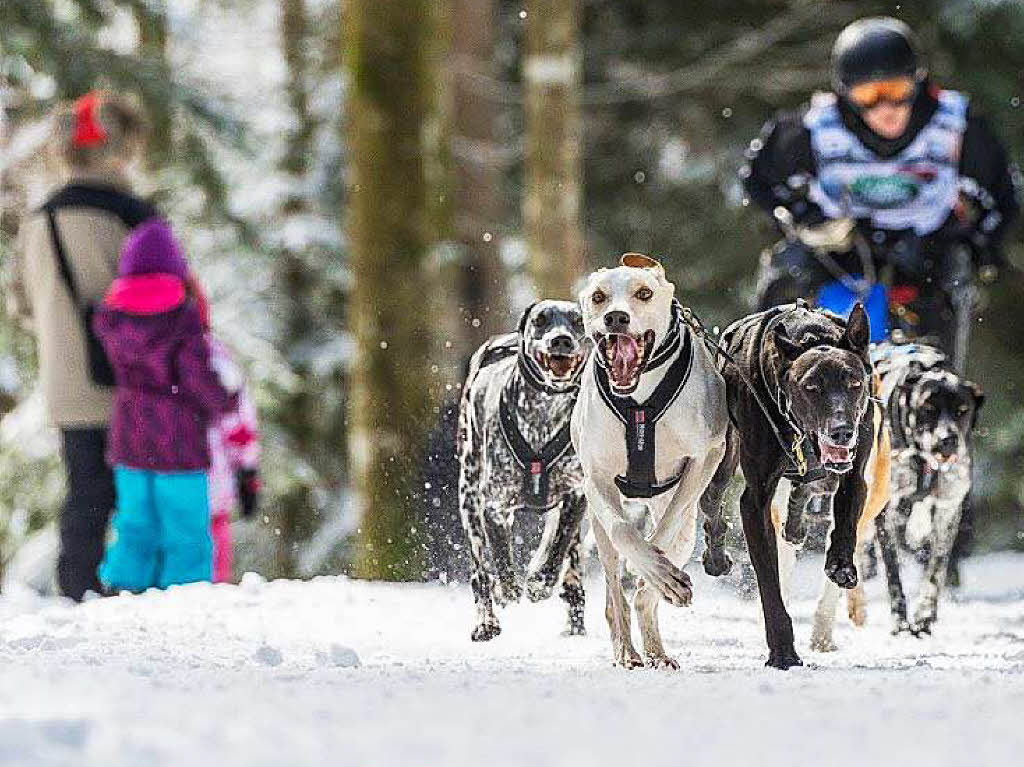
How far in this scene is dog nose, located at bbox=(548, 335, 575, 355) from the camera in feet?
17.1

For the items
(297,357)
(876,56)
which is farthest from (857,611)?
(297,357)

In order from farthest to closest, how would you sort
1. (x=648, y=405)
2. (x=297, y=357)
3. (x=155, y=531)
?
1. (x=297, y=357)
2. (x=155, y=531)
3. (x=648, y=405)

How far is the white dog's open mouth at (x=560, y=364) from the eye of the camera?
524cm

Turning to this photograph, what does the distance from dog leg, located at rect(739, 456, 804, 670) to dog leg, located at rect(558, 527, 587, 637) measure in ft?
3.48

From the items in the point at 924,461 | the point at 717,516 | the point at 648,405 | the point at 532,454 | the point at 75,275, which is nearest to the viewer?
the point at 648,405

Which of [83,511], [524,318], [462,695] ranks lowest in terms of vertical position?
[83,511]

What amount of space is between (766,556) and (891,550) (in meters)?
1.83

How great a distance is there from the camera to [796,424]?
477 centimetres

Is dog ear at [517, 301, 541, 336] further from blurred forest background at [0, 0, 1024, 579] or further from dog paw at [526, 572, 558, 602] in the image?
blurred forest background at [0, 0, 1024, 579]

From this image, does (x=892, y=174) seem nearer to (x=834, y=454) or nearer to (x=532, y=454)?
(x=532, y=454)

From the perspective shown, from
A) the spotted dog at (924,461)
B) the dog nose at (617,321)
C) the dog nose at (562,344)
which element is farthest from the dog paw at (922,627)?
the dog nose at (617,321)

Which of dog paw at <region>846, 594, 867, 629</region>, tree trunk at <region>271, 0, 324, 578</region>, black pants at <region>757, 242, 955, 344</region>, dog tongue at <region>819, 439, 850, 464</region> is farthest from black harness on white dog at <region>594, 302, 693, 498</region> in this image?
tree trunk at <region>271, 0, 324, 578</region>

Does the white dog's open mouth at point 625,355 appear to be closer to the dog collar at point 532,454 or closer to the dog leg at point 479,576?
the dog collar at point 532,454

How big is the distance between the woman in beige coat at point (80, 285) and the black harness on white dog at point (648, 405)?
3743mm
